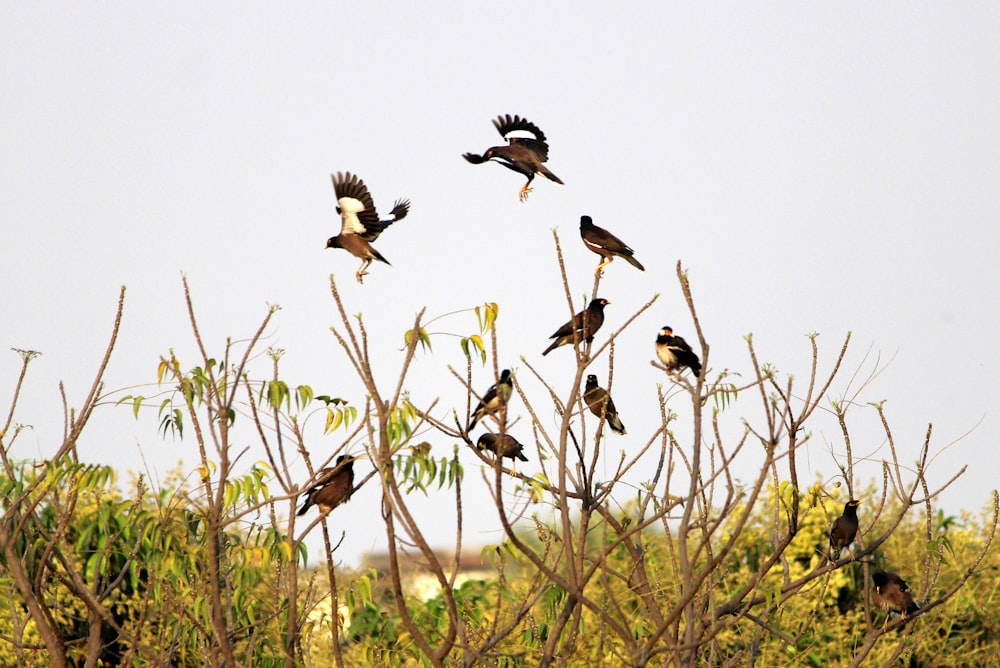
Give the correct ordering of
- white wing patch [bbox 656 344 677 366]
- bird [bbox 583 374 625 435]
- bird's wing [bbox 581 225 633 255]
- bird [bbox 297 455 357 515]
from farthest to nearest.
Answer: white wing patch [bbox 656 344 677 366] < bird's wing [bbox 581 225 633 255] < bird [bbox 583 374 625 435] < bird [bbox 297 455 357 515]

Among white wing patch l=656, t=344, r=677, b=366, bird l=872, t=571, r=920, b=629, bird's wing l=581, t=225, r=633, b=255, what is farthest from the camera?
bird l=872, t=571, r=920, b=629

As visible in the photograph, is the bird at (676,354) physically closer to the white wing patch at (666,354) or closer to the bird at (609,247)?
the white wing patch at (666,354)

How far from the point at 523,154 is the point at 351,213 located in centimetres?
132

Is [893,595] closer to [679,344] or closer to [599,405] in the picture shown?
[679,344]

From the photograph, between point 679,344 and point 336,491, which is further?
point 679,344

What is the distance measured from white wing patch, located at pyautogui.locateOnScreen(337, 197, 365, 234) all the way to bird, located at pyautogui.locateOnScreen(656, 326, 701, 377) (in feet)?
8.42

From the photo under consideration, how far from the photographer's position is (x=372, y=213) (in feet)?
27.3

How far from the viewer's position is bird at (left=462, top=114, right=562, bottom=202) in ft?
27.6

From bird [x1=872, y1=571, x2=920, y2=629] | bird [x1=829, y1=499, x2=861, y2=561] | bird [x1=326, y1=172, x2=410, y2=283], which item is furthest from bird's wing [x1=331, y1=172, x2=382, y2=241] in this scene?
bird [x1=872, y1=571, x2=920, y2=629]

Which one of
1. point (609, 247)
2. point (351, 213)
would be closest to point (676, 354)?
point (609, 247)

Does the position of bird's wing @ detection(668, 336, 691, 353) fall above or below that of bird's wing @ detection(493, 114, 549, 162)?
below

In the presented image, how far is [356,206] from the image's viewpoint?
831 cm

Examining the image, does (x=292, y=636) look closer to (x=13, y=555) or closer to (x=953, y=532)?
(x=13, y=555)

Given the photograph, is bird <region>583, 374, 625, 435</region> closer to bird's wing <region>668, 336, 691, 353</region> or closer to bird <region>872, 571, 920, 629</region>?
bird's wing <region>668, 336, 691, 353</region>
